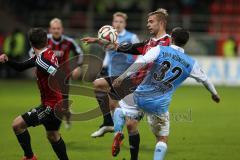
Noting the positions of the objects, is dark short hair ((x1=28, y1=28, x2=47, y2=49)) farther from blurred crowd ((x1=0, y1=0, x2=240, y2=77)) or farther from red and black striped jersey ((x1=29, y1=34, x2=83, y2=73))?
blurred crowd ((x1=0, y1=0, x2=240, y2=77))

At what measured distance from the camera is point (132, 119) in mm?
8891

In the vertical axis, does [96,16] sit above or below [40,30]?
below

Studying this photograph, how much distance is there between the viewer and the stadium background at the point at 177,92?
1079 cm

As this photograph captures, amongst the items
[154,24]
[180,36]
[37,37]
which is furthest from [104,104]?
[180,36]

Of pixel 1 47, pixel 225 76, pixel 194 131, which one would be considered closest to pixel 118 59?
pixel 194 131

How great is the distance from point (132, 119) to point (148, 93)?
689 millimetres

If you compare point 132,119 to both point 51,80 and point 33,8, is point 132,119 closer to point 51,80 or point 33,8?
point 51,80

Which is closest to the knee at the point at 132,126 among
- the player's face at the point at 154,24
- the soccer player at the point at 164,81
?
the soccer player at the point at 164,81

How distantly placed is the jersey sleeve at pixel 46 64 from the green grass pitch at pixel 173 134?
6.19 ft

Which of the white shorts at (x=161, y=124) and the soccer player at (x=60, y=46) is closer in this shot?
the white shorts at (x=161, y=124)

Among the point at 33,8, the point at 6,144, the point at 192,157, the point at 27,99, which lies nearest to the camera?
the point at 192,157

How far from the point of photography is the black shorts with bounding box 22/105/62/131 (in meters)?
8.47

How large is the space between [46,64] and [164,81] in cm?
162

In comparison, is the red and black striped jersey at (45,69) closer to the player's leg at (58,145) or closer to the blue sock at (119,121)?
the player's leg at (58,145)
